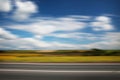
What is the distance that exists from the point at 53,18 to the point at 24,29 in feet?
1.98

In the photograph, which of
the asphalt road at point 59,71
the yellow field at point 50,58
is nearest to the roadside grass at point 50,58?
the yellow field at point 50,58

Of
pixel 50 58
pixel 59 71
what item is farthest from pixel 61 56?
pixel 59 71

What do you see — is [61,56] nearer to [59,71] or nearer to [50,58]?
[50,58]

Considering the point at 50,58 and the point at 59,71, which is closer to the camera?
the point at 59,71

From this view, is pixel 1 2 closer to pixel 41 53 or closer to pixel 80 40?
pixel 41 53

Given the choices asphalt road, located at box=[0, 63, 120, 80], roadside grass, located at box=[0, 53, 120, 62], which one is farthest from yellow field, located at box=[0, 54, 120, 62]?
asphalt road, located at box=[0, 63, 120, 80]

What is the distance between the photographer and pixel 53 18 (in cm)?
533

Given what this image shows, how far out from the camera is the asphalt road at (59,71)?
14.4 ft

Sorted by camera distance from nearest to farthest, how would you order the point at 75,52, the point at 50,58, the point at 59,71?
the point at 59,71 → the point at 75,52 → the point at 50,58

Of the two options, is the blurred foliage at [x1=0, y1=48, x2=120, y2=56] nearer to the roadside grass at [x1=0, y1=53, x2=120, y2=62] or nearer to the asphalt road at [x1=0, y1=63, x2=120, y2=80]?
the roadside grass at [x1=0, y1=53, x2=120, y2=62]

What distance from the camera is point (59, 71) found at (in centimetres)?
507

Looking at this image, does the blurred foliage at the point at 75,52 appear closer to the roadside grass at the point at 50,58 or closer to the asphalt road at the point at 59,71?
the roadside grass at the point at 50,58

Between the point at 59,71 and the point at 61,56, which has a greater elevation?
the point at 61,56

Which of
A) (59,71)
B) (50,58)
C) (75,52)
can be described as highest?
(75,52)
